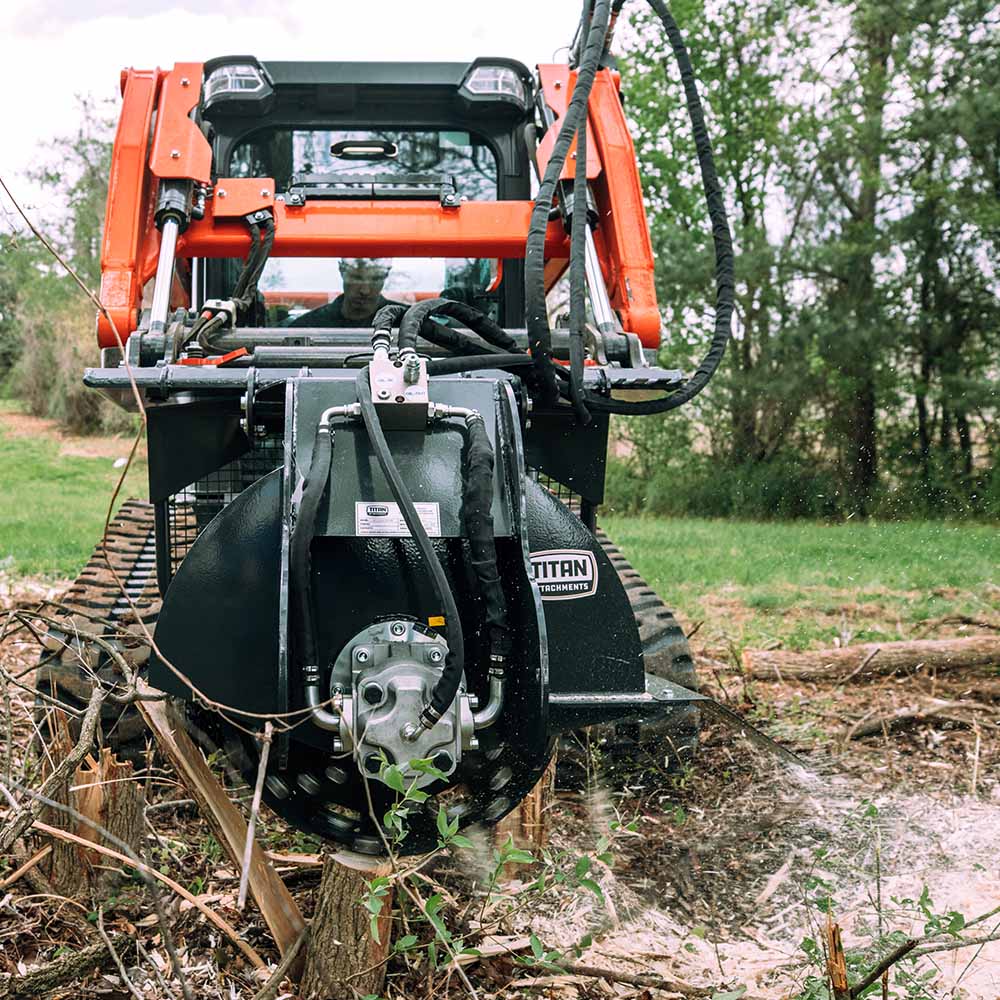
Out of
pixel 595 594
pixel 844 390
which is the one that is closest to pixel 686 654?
pixel 595 594

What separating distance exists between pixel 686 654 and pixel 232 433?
1.78m

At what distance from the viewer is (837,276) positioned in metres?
15.9

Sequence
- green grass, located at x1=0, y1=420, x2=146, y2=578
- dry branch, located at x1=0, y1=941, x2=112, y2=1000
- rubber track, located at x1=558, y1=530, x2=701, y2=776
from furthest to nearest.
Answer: green grass, located at x1=0, y1=420, x2=146, y2=578 → rubber track, located at x1=558, y1=530, x2=701, y2=776 → dry branch, located at x1=0, y1=941, x2=112, y2=1000

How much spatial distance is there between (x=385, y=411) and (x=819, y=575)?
6.64m

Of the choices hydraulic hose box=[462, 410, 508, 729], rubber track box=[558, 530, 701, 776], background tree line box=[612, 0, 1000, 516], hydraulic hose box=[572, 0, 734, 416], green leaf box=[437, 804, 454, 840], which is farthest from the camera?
background tree line box=[612, 0, 1000, 516]

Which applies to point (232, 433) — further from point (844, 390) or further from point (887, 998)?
point (844, 390)

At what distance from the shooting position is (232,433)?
10.7 feet

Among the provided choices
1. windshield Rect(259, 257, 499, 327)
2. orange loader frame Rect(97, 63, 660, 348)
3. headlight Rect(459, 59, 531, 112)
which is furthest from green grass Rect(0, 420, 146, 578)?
headlight Rect(459, 59, 531, 112)

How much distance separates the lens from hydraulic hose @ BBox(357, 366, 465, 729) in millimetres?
2346

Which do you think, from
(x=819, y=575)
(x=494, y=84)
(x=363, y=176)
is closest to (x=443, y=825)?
(x=363, y=176)

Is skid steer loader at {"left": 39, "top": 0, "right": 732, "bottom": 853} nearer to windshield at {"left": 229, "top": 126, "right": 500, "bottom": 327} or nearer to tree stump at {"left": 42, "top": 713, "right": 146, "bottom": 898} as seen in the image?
windshield at {"left": 229, "top": 126, "right": 500, "bottom": 327}

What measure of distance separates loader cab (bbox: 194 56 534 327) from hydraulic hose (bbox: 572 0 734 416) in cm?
143

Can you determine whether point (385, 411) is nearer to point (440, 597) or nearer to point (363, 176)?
point (440, 597)

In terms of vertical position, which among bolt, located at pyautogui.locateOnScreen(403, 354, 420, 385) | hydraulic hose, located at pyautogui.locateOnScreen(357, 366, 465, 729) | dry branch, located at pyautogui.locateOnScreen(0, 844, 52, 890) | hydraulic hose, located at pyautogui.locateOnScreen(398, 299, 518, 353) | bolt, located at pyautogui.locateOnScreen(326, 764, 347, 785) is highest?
hydraulic hose, located at pyautogui.locateOnScreen(398, 299, 518, 353)
